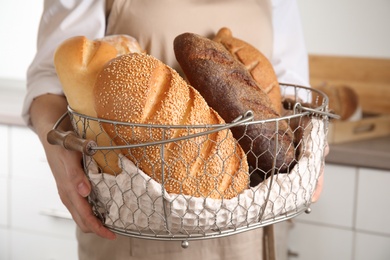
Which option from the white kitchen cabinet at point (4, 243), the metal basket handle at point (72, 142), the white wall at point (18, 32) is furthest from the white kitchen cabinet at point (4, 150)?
the metal basket handle at point (72, 142)

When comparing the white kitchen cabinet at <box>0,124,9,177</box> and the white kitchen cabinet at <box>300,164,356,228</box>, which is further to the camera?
the white kitchen cabinet at <box>0,124,9,177</box>

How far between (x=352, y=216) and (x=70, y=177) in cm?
101

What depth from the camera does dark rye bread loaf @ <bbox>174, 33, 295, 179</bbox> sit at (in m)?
0.63

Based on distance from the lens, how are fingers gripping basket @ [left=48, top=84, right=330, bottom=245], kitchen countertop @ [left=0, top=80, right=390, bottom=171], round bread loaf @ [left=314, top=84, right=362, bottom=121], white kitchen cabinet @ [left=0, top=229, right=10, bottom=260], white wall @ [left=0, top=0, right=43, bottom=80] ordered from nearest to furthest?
fingers gripping basket @ [left=48, top=84, right=330, bottom=245] → kitchen countertop @ [left=0, top=80, right=390, bottom=171] → round bread loaf @ [left=314, top=84, right=362, bottom=121] → white kitchen cabinet @ [left=0, top=229, right=10, bottom=260] → white wall @ [left=0, top=0, right=43, bottom=80]

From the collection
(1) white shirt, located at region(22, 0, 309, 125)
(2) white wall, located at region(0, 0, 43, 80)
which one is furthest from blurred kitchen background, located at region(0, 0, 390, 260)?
(1) white shirt, located at region(22, 0, 309, 125)

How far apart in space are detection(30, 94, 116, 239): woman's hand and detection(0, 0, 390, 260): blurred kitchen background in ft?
2.88

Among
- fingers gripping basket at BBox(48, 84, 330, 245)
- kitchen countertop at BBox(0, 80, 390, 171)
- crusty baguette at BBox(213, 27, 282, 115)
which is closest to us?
fingers gripping basket at BBox(48, 84, 330, 245)

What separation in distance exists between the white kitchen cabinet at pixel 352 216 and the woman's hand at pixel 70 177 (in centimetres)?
90

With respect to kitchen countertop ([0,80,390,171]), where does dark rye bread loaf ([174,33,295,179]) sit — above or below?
above

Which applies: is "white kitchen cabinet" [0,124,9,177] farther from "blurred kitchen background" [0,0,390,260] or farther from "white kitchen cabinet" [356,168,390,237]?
"white kitchen cabinet" [356,168,390,237]

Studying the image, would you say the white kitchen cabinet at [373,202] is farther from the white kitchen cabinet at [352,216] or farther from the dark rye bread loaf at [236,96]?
the dark rye bread loaf at [236,96]

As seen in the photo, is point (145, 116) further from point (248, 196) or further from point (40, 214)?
point (40, 214)

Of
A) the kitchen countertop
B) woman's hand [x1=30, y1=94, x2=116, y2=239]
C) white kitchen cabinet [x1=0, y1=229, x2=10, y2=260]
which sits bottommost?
white kitchen cabinet [x1=0, y1=229, x2=10, y2=260]

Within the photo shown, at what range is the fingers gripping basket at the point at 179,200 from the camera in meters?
0.55
